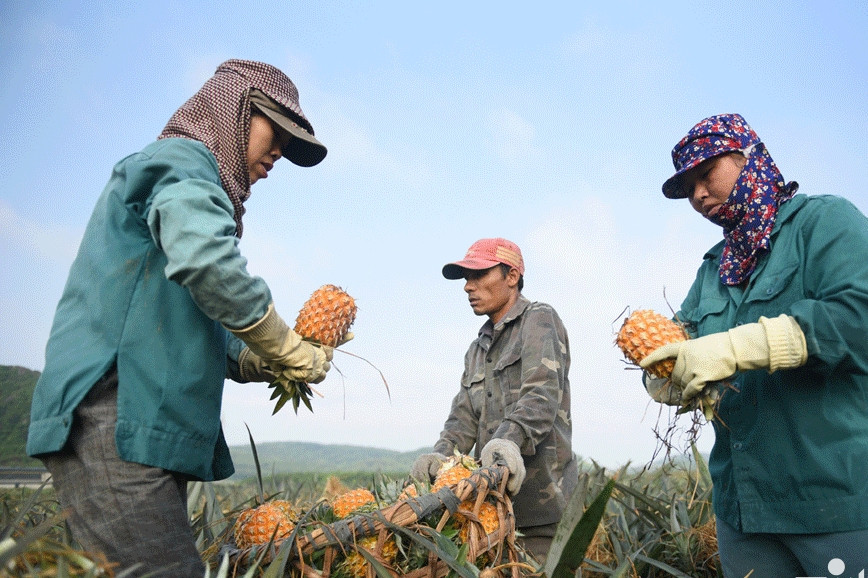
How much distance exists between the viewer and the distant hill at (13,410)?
4453 millimetres

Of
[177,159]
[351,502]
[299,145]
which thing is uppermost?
[299,145]

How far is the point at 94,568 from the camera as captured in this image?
1233mm

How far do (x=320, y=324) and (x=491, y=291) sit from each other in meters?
1.63

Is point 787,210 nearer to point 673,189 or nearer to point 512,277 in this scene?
point 673,189

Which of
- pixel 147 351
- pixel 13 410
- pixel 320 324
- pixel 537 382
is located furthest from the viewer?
pixel 13 410

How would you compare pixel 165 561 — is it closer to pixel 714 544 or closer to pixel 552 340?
pixel 552 340

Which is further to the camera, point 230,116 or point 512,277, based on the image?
point 512,277

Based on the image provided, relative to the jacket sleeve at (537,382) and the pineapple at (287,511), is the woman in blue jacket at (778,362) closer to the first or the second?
the jacket sleeve at (537,382)

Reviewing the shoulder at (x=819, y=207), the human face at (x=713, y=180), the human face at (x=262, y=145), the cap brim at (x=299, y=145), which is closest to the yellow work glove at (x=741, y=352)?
the shoulder at (x=819, y=207)

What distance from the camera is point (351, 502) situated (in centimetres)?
260

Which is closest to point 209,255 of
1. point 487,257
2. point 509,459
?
point 509,459

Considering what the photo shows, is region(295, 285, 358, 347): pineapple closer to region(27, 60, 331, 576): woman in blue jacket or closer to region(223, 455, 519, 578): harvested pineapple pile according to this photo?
region(27, 60, 331, 576): woman in blue jacket

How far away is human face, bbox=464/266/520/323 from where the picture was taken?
3.96 metres

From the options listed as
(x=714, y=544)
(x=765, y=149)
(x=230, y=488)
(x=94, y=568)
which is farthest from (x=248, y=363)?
(x=230, y=488)
